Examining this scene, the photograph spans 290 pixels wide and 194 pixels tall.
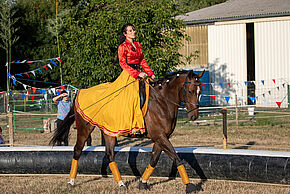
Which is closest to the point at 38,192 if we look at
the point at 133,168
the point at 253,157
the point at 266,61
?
the point at 133,168

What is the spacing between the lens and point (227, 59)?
27781 mm

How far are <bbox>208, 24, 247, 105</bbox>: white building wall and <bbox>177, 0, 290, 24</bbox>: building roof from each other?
740 mm

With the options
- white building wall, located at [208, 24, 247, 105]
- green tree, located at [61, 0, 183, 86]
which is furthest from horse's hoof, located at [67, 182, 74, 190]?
white building wall, located at [208, 24, 247, 105]

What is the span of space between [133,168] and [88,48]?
9.51m

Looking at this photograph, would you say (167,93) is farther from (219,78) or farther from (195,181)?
(219,78)

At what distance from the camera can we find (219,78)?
28203 mm

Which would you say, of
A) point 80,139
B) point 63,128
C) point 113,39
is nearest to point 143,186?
point 80,139

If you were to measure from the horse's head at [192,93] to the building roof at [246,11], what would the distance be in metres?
19.9

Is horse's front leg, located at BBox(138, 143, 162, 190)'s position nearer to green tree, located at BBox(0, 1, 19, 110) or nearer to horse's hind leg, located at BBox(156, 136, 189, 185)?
horse's hind leg, located at BBox(156, 136, 189, 185)

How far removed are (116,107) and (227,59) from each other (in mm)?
22615

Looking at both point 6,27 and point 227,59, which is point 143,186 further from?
point 6,27

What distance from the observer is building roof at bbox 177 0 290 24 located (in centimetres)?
2597

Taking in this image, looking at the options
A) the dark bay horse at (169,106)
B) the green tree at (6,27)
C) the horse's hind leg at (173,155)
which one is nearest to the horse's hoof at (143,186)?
the dark bay horse at (169,106)

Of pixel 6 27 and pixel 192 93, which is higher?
pixel 6 27
